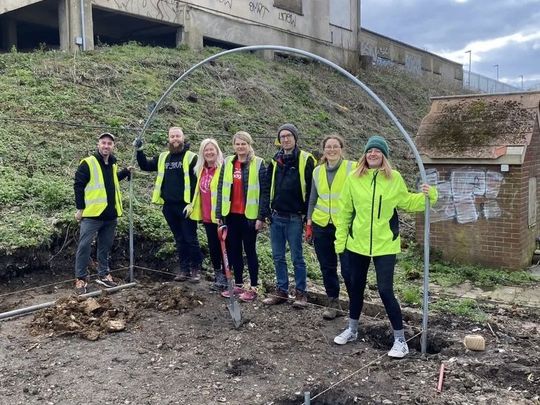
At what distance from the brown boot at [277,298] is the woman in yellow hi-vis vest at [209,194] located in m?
0.63

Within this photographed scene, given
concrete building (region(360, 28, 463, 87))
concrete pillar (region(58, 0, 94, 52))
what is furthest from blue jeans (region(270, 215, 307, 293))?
concrete building (region(360, 28, 463, 87))

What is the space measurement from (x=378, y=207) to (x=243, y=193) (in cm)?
184

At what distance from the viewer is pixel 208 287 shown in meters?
6.75

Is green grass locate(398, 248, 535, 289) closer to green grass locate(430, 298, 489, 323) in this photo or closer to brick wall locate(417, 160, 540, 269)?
brick wall locate(417, 160, 540, 269)

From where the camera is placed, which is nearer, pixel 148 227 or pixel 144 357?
pixel 144 357

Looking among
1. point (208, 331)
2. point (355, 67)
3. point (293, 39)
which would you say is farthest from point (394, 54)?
point (208, 331)

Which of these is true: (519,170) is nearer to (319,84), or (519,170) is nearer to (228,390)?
(228,390)

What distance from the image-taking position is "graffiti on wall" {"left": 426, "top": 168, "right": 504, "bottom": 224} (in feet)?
26.9

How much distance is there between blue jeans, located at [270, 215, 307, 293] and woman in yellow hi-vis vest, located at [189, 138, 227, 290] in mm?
759

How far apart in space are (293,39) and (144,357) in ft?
61.4

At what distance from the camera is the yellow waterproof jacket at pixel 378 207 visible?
4758mm

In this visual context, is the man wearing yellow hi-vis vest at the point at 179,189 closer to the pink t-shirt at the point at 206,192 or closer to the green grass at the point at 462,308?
the pink t-shirt at the point at 206,192

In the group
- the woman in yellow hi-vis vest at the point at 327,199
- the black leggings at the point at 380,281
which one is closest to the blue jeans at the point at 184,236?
the woman in yellow hi-vis vest at the point at 327,199

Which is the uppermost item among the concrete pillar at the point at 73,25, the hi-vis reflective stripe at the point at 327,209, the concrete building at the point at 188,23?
the concrete building at the point at 188,23
